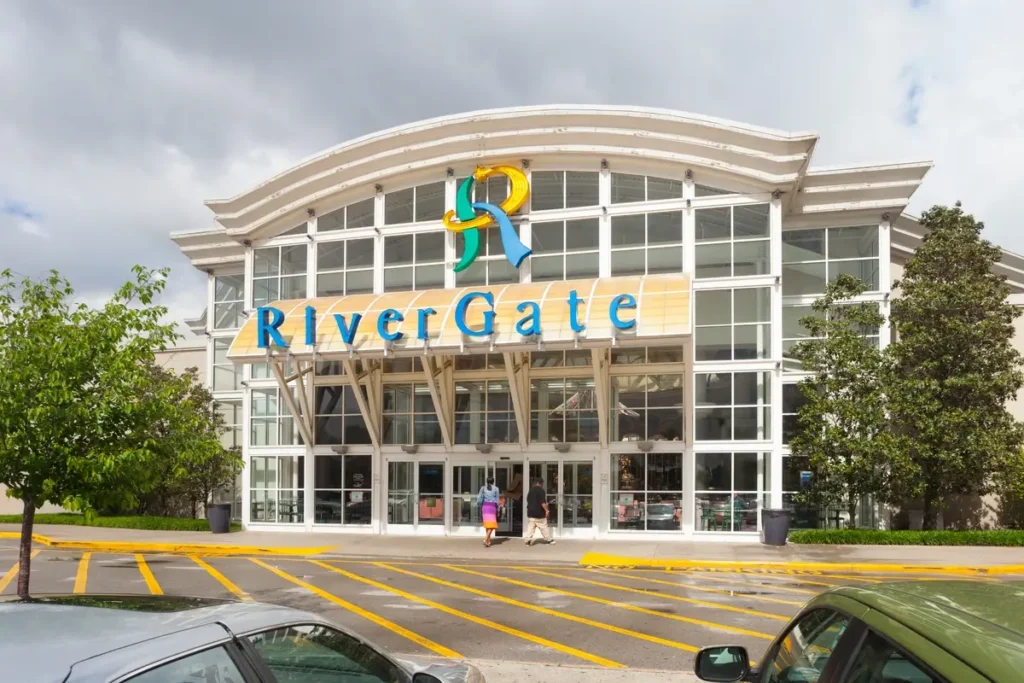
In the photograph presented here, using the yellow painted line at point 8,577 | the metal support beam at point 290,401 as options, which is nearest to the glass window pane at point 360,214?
the metal support beam at point 290,401

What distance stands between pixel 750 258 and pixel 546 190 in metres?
5.84

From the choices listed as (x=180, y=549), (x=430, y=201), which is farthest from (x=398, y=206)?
(x=180, y=549)

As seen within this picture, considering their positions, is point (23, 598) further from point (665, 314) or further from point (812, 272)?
point (812, 272)

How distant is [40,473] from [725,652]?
29.7 feet

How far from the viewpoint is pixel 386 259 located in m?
24.8

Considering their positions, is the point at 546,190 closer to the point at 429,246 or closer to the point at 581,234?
the point at 581,234

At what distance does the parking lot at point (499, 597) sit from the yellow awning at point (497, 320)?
527 centimetres

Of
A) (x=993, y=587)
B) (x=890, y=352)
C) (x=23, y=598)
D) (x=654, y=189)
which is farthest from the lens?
(x=654, y=189)

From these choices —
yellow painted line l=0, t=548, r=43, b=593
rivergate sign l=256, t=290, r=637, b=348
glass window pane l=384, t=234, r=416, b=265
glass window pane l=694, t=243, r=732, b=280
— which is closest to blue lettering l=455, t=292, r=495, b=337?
rivergate sign l=256, t=290, r=637, b=348

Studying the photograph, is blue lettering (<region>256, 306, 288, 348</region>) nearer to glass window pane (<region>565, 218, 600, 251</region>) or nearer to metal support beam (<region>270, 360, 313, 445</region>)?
metal support beam (<region>270, 360, 313, 445</region>)

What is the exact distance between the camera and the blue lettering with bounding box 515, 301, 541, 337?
65.3 feet

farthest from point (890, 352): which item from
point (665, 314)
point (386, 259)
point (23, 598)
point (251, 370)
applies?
point (23, 598)

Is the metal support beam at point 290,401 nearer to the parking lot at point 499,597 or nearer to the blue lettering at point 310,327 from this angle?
the blue lettering at point 310,327

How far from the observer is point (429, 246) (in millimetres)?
24547
